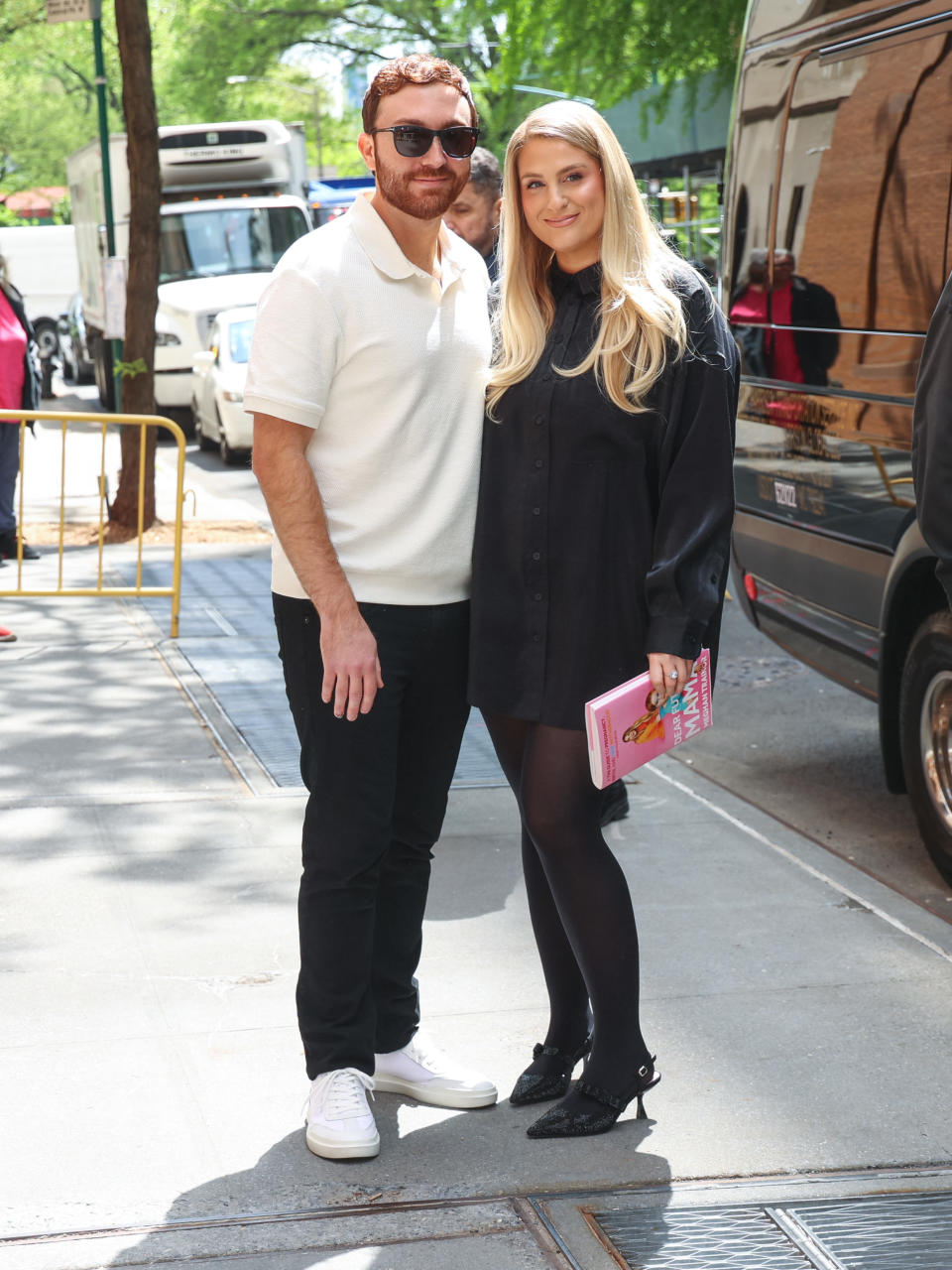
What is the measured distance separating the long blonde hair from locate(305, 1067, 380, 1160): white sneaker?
1322 millimetres

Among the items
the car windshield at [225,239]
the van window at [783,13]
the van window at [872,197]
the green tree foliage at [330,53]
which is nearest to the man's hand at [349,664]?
the van window at [872,197]

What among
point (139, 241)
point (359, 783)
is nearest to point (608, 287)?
point (359, 783)

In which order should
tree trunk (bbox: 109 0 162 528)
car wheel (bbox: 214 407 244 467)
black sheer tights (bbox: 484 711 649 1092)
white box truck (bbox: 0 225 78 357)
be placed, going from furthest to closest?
white box truck (bbox: 0 225 78 357)
car wheel (bbox: 214 407 244 467)
tree trunk (bbox: 109 0 162 528)
black sheer tights (bbox: 484 711 649 1092)

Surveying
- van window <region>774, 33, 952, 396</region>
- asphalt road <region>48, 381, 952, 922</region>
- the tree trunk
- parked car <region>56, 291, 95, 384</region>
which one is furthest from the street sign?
parked car <region>56, 291, 95, 384</region>

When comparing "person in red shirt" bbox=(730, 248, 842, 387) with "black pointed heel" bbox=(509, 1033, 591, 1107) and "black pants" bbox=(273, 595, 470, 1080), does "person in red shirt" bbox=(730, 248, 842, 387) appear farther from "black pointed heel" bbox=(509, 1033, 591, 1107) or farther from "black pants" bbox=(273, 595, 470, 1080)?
"black pointed heel" bbox=(509, 1033, 591, 1107)

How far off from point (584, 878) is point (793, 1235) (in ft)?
2.41

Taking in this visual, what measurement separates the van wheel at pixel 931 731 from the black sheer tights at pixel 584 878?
2.00m

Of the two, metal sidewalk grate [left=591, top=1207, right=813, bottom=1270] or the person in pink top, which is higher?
the person in pink top

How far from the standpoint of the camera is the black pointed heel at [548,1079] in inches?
135

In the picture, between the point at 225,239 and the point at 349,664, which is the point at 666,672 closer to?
the point at 349,664

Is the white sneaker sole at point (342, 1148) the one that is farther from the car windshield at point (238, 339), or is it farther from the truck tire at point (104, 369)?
the truck tire at point (104, 369)

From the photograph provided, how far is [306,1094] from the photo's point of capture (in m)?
3.46

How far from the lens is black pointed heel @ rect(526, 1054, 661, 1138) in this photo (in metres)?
3.28

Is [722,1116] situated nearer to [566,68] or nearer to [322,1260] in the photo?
[322,1260]
